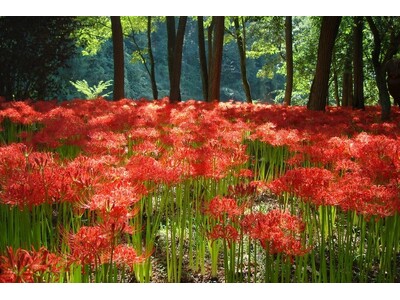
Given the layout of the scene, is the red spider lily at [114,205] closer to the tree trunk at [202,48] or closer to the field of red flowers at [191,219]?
the field of red flowers at [191,219]

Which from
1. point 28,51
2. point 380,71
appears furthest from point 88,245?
point 28,51

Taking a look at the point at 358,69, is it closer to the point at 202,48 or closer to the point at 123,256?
the point at 202,48

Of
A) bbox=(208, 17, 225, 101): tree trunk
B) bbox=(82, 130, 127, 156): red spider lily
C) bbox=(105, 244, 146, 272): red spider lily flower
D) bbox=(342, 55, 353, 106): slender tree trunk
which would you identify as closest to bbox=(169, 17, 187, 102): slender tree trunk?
bbox=(208, 17, 225, 101): tree trunk

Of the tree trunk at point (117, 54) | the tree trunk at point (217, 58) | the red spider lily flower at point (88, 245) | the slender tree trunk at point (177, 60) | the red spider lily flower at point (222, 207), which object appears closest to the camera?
the red spider lily flower at point (88, 245)

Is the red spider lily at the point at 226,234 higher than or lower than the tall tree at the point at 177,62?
lower

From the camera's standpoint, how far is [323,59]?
9930 millimetres

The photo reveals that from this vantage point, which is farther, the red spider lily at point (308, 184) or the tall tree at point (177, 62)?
the tall tree at point (177, 62)

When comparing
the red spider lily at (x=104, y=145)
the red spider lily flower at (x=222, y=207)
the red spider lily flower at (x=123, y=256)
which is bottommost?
the red spider lily flower at (x=123, y=256)

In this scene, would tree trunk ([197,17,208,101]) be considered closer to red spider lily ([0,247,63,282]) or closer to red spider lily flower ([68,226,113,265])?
red spider lily flower ([68,226,113,265])

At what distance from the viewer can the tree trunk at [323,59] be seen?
A: 378 inches

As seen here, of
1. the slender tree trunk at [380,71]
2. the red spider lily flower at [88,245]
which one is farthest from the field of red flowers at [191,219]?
the slender tree trunk at [380,71]
